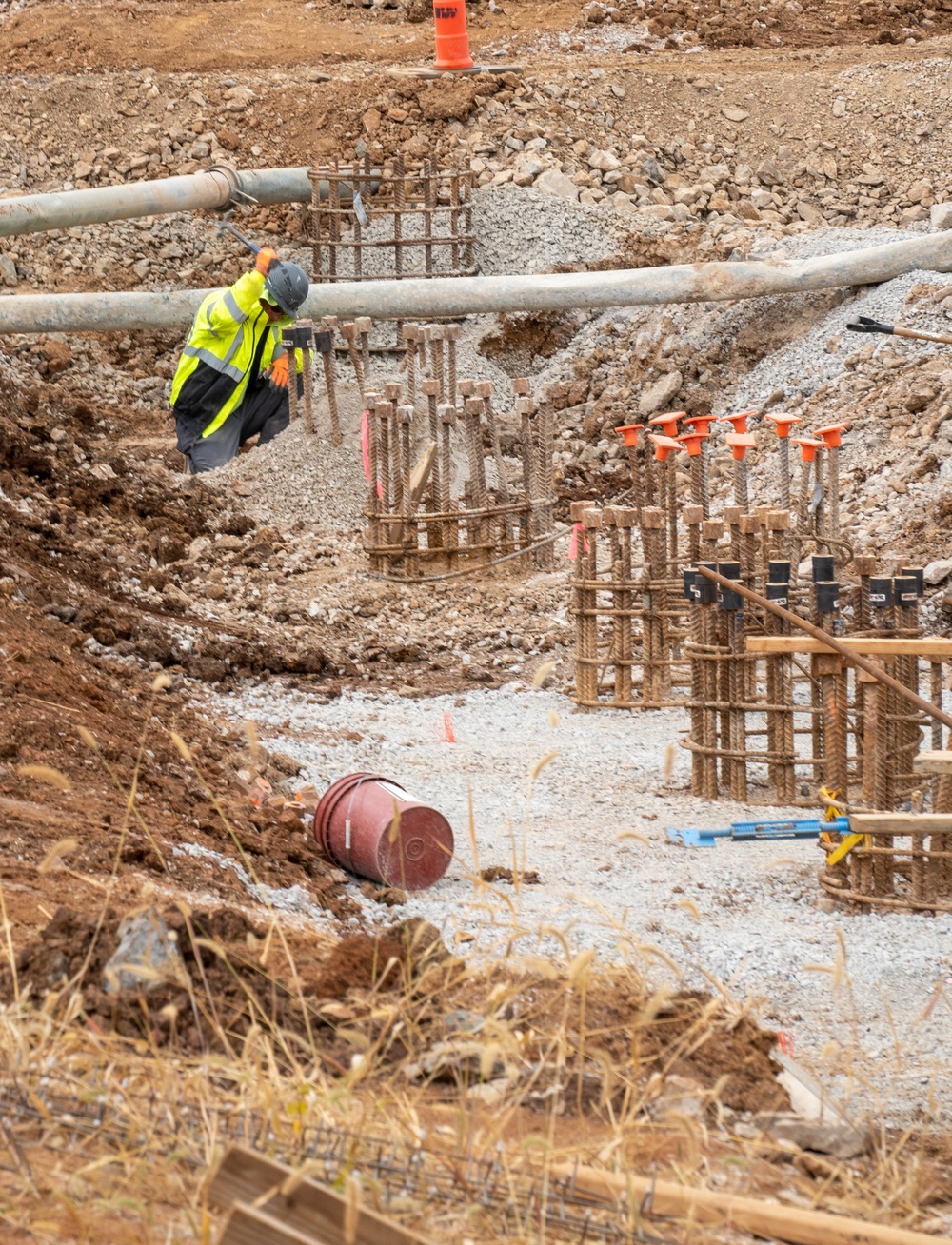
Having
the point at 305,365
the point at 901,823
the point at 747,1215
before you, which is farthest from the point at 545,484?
the point at 747,1215

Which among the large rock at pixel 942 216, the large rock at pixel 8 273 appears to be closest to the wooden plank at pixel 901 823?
the large rock at pixel 942 216

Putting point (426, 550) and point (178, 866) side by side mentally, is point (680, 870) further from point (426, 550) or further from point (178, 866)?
point (426, 550)

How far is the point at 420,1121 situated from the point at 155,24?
64.6 feet

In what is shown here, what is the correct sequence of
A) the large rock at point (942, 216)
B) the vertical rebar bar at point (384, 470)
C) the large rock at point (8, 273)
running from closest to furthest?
1. the vertical rebar bar at point (384, 470)
2. the large rock at point (942, 216)
3. the large rock at point (8, 273)

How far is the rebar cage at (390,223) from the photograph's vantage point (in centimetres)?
1483

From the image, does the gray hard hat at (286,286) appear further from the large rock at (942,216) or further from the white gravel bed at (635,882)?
the large rock at (942,216)

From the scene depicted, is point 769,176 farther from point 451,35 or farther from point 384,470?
point 384,470

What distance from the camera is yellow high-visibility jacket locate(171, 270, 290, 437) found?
360 inches

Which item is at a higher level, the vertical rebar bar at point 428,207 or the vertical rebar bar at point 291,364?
the vertical rebar bar at point 428,207

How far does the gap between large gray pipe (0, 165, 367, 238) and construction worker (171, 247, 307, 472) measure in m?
2.21

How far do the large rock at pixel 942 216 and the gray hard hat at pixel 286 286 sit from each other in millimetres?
7449

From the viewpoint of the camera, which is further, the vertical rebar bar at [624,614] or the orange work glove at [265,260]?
the orange work glove at [265,260]

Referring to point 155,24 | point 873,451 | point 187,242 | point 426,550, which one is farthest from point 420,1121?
point 155,24

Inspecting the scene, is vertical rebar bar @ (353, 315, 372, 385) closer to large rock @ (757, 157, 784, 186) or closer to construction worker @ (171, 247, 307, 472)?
construction worker @ (171, 247, 307, 472)
